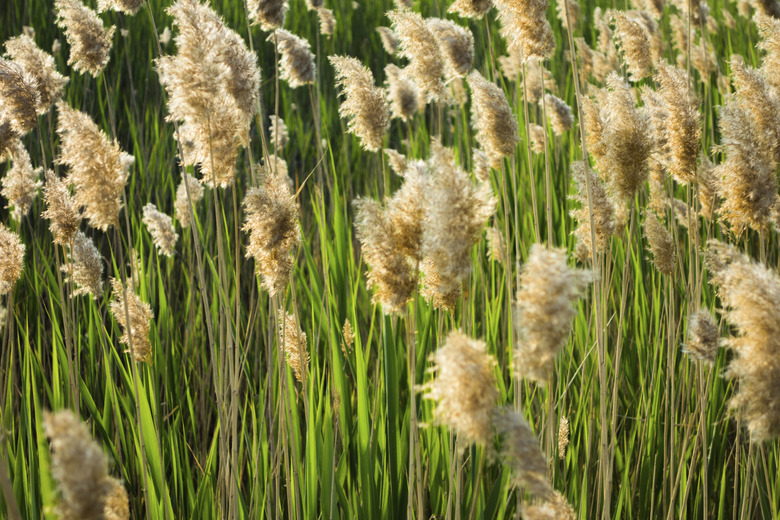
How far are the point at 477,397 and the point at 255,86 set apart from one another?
0.96 metres

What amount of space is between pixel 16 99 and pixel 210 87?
577 millimetres

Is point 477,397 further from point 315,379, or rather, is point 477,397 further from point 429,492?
point 315,379

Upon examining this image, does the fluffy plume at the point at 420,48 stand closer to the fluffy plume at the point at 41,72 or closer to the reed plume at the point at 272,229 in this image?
the reed plume at the point at 272,229

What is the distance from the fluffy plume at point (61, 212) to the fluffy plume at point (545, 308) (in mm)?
1146

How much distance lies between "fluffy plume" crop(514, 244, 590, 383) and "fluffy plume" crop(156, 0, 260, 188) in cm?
77

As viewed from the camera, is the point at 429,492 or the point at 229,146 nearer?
the point at 229,146

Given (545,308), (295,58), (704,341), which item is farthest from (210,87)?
(704,341)

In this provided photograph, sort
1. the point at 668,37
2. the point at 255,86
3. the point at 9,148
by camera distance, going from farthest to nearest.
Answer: the point at 668,37
the point at 9,148
the point at 255,86

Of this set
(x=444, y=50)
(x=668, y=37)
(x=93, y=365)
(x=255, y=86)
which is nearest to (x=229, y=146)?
(x=255, y=86)

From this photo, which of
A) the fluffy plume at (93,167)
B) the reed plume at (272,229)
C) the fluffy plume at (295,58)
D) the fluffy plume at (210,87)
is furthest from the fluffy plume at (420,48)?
the fluffy plume at (93,167)

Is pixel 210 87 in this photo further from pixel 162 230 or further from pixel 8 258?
pixel 162 230

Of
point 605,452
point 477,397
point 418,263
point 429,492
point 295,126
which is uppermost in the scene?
point 295,126

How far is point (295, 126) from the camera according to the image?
4672mm

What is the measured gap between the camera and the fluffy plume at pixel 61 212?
155 centimetres
